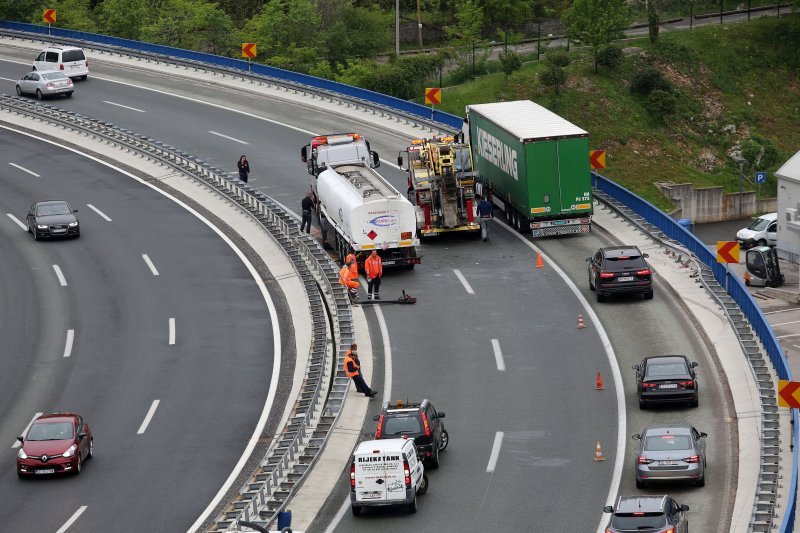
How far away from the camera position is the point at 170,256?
5122cm

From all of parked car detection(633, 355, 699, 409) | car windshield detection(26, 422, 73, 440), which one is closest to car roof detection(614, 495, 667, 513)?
parked car detection(633, 355, 699, 409)

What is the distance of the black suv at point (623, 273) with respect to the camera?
43.8 m

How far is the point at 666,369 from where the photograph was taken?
118 ft

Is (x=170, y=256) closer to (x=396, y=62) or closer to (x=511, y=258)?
(x=511, y=258)

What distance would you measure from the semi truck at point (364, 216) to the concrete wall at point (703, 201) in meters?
35.9

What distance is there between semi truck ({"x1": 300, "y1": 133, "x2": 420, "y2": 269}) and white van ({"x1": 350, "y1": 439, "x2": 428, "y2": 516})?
53.7ft

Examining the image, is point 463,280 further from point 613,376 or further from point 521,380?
point 613,376

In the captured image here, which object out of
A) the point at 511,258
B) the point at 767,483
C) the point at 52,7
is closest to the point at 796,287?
the point at 511,258

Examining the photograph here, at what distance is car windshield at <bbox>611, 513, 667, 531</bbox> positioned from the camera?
26812 millimetres

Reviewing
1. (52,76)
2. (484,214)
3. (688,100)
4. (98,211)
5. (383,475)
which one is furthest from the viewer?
(688,100)

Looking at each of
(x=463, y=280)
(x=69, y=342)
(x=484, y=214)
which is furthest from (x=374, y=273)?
(x=69, y=342)

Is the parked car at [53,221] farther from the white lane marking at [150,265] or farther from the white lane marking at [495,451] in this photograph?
the white lane marking at [495,451]

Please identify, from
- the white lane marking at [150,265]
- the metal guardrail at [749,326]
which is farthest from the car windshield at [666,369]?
the white lane marking at [150,265]

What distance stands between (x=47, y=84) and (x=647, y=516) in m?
53.1
